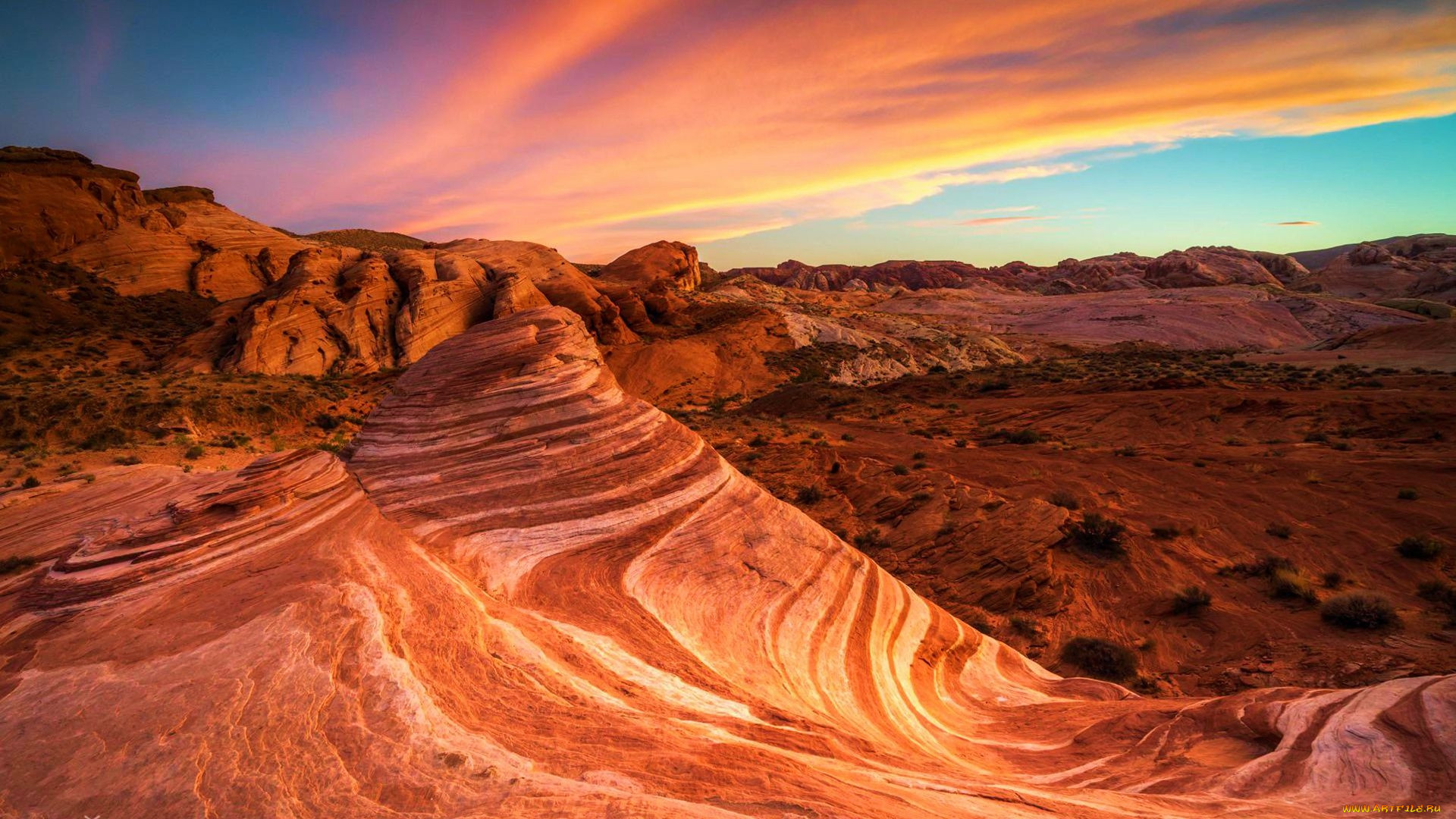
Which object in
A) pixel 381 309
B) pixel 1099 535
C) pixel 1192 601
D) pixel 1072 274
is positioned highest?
pixel 1072 274

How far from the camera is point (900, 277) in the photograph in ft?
519

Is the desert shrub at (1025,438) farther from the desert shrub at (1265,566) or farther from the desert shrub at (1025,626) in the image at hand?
the desert shrub at (1025,626)

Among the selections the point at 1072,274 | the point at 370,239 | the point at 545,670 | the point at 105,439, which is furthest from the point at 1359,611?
the point at 1072,274

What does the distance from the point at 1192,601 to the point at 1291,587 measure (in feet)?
6.09

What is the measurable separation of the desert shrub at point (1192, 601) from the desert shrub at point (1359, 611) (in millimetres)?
1590

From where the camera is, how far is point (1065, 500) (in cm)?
1583

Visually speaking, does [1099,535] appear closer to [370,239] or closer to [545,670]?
[545,670]

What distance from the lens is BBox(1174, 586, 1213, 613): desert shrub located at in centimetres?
1099

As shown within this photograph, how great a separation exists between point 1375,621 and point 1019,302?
3892 inches

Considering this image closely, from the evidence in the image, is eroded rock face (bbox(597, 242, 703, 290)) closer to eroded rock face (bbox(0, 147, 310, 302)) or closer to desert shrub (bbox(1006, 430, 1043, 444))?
eroded rock face (bbox(0, 147, 310, 302))

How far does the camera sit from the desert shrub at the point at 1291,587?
423 inches

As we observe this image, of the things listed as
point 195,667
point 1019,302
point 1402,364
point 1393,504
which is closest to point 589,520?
point 195,667

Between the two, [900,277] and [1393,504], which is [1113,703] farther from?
[900,277]

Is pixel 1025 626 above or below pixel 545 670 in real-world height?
below
